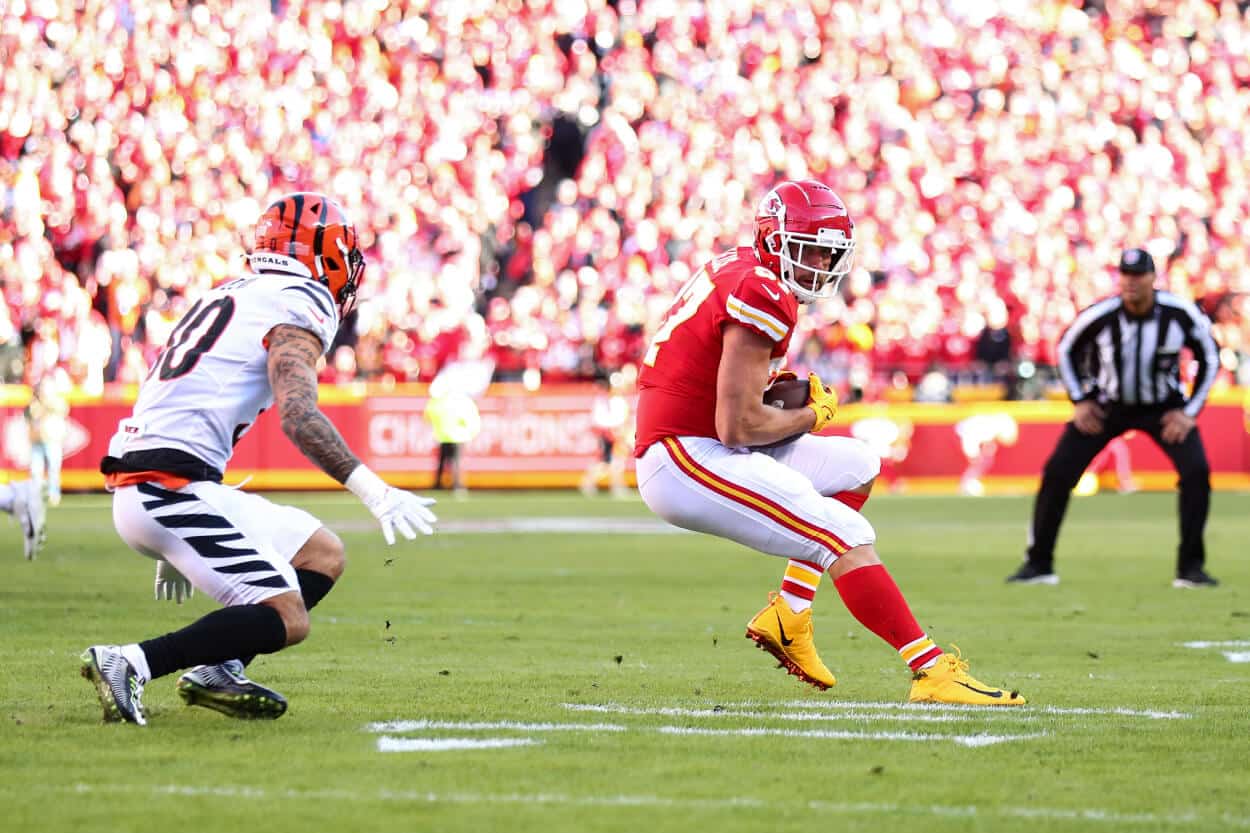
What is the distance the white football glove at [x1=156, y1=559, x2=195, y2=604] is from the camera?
564 centimetres

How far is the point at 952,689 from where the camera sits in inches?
236

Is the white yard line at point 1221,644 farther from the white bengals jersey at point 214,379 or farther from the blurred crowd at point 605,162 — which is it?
the blurred crowd at point 605,162

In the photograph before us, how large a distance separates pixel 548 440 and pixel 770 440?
18.6 meters

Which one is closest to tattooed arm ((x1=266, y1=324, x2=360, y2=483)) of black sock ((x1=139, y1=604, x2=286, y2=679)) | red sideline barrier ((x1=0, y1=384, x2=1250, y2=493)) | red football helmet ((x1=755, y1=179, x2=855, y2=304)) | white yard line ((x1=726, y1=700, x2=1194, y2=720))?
black sock ((x1=139, y1=604, x2=286, y2=679))

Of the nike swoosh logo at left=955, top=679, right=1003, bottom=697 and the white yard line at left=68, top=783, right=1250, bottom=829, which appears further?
the nike swoosh logo at left=955, top=679, right=1003, bottom=697

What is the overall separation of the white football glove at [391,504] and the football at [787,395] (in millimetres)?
1519

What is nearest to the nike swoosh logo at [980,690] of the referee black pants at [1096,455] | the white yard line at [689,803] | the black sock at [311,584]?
the white yard line at [689,803]

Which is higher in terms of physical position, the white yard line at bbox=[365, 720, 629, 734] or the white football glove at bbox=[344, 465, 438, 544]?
the white football glove at bbox=[344, 465, 438, 544]

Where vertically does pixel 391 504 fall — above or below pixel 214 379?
below

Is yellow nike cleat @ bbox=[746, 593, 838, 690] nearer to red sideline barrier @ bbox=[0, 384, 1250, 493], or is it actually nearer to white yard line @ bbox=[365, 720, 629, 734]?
white yard line @ bbox=[365, 720, 629, 734]

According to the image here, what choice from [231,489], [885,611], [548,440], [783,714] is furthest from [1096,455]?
[548,440]

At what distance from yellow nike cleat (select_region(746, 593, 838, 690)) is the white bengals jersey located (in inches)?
69.7

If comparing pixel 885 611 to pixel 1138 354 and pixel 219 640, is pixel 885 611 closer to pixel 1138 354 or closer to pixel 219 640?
pixel 219 640

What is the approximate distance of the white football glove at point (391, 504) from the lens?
5031 mm
